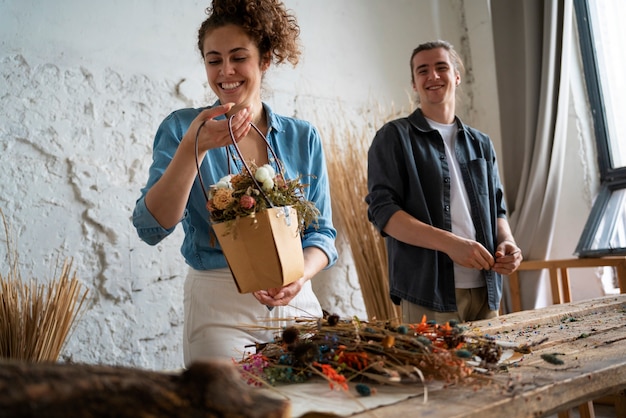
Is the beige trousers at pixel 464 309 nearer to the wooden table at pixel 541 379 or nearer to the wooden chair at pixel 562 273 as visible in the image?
Result: the wooden table at pixel 541 379

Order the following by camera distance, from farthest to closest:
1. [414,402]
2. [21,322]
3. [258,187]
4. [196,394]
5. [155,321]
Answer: [155,321] < [21,322] < [258,187] < [414,402] < [196,394]

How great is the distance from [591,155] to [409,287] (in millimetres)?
1991

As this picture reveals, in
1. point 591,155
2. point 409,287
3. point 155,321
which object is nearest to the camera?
point 409,287

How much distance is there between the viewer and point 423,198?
2064 millimetres

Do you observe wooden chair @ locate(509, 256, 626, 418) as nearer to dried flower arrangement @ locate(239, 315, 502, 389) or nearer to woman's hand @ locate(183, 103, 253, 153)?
dried flower arrangement @ locate(239, 315, 502, 389)

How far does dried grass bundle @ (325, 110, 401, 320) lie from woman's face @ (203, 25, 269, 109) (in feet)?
5.14

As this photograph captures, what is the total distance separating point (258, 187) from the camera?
3.80ft

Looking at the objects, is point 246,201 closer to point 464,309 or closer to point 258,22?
point 258,22

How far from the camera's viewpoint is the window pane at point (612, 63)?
3.31 metres

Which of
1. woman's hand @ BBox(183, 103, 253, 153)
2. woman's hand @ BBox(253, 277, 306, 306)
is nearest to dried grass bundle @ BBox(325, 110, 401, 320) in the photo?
woman's hand @ BBox(253, 277, 306, 306)

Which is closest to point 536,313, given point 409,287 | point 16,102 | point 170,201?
point 409,287

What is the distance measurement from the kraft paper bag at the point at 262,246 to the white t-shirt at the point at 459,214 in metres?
0.99

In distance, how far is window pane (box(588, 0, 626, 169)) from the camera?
3.31 meters

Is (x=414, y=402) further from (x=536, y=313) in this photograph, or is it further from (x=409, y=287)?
(x=409, y=287)
